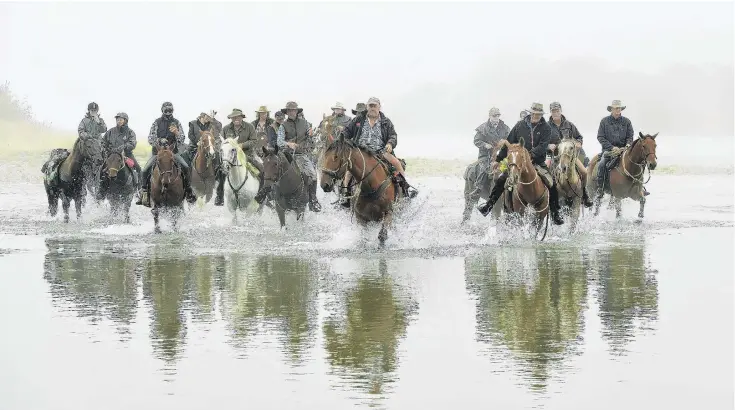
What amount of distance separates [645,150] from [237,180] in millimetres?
7561

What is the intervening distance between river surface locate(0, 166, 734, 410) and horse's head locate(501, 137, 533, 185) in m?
1.02

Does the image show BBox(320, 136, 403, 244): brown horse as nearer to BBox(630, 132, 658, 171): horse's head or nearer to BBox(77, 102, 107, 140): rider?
BBox(630, 132, 658, 171): horse's head

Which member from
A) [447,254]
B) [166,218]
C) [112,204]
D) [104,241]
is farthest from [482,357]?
[112,204]

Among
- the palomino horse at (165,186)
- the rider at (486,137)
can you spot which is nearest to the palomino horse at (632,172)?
the rider at (486,137)

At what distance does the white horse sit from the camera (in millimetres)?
24844

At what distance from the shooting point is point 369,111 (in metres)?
20.4

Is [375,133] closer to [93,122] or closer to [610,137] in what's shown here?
[610,137]

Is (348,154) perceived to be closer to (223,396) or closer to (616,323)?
(616,323)

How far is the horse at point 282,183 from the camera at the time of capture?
78.6ft

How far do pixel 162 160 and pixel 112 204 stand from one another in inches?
117

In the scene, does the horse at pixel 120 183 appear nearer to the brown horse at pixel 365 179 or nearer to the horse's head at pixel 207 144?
the horse's head at pixel 207 144

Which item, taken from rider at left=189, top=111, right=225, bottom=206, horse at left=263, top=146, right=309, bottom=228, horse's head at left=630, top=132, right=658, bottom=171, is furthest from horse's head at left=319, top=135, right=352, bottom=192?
horse's head at left=630, top=132, right=658, bottom=171

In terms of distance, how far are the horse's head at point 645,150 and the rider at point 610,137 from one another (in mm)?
518

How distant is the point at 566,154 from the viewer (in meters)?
22.7
